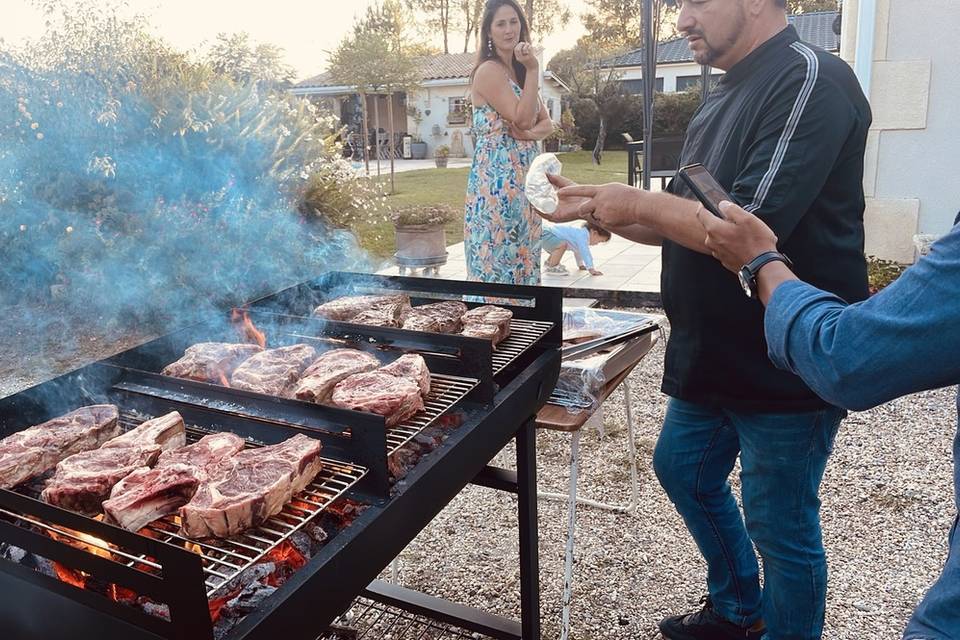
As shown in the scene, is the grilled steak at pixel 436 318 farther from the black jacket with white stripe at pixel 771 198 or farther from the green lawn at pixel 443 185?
the green lawn at pixel 443 185

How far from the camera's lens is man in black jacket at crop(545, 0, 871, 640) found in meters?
1.89

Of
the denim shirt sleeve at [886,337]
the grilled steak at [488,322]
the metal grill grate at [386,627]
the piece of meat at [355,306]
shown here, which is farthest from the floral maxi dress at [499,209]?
the denim shirt sleeve at [886,337]

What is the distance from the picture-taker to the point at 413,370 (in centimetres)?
201

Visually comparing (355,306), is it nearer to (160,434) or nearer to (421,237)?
(160,434)

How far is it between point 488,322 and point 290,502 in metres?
1.07

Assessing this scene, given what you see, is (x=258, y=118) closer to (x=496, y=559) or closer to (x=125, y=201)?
(x=125, y=201)

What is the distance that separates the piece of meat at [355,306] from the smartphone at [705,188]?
1.24 metres

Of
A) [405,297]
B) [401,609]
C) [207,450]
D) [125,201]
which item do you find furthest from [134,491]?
[125,201]

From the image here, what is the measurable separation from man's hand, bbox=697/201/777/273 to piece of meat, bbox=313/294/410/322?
1.39 metres

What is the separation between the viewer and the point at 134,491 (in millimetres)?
1462

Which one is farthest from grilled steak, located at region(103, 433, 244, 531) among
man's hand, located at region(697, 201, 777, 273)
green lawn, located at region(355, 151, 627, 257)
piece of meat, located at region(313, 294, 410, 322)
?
green lawn, located at region(355, 151, 627, 257)

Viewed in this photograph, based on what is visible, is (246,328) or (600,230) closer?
(246,328)

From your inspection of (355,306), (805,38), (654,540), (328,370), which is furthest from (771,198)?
(805,38)

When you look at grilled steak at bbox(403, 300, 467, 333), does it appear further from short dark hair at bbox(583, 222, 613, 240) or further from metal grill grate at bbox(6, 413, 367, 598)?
metal grill grate at bbox(6, 413, 367, 598)
